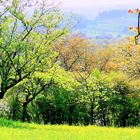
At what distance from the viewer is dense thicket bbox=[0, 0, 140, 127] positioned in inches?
1186

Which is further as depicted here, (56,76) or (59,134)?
(56,76)

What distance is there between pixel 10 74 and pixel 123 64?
3650 centimetres

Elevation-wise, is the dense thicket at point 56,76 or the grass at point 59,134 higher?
the dense thicket at point 56,76

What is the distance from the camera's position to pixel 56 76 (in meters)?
33.7

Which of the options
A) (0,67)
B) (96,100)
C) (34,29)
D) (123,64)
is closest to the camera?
(0,67)

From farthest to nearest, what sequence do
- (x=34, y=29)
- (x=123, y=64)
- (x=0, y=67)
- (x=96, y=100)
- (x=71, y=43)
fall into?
(x=71, y=43)
(x=123, y=64)
(x=96, y=100)
(x=34, y=29)
(x=0, y=67)

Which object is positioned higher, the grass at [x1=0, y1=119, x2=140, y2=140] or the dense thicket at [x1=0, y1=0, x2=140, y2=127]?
the dense thicket at [x1=0, y1=0, x2=140, y2=127]

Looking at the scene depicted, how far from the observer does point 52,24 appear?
32.0 m

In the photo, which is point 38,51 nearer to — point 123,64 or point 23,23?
point 23,23

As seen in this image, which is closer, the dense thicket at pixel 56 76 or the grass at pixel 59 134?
the grass at pixel 59 134

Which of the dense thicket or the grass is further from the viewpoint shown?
the dense thicket

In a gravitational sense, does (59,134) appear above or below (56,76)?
below

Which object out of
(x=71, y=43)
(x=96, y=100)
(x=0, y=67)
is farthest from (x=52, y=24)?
(x=71, y=43)

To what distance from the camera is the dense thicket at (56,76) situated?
30.1m
